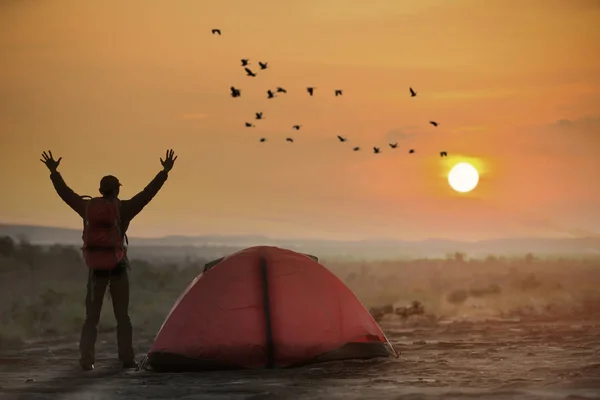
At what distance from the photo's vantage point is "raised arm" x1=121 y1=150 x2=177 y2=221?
14633 mm

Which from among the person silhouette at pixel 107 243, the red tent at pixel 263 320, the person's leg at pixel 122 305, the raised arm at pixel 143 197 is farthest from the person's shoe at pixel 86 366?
the raised arm at pixel 143 197

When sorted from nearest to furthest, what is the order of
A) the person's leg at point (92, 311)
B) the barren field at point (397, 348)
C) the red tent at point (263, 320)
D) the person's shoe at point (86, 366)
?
the barren field at point (397, 348)
the red tent at point (263, 320)
the person's leg at point (92, 311)
the person's shoe at point (86, 366)

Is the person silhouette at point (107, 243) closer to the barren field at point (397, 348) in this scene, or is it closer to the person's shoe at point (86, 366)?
the person's shoe at point (86, 366)

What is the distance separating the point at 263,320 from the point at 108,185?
2712 millimetres

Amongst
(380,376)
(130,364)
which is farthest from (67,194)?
(380,376)

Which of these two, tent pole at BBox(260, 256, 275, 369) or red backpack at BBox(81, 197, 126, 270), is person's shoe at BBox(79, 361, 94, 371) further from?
tent pole at BBox(260, 256, 275, 369)

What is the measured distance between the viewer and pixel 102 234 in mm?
14555

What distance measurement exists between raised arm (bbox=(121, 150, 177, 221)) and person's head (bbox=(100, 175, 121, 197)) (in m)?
0.21

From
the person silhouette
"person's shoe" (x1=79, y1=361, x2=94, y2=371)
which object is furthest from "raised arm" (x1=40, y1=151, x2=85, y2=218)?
"person's shoe" (x1=79, y1=361, x2=94, y2=371)

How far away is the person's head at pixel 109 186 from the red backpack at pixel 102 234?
0.49 ft

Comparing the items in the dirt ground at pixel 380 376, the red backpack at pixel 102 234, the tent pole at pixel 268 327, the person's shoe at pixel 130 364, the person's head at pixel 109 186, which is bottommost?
→ the dirt ground at pixel 380 376

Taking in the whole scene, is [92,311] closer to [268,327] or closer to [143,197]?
[143,197]

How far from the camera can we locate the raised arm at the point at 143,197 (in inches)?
576

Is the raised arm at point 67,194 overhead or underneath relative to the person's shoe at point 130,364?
overhead
